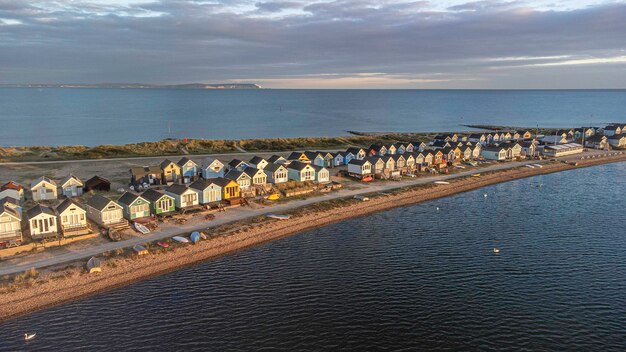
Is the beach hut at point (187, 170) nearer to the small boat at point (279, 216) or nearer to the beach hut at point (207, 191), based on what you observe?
the beach hut at point (207, 191)

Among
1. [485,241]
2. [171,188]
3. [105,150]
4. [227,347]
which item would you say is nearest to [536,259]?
[485,241]

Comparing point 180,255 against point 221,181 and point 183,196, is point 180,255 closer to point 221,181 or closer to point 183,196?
point 183,196

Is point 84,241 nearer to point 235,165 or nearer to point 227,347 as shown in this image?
point 227,347

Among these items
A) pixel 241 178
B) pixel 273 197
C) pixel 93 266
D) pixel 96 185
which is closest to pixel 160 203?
pixel 241 178

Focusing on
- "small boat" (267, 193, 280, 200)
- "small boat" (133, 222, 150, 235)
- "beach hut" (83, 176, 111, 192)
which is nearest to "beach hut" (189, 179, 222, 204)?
"small boat" (267, 193, 280, 200)

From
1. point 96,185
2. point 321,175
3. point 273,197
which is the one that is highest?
point 321,175

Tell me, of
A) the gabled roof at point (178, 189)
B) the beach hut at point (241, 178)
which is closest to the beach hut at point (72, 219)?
the gabled roof at point (178, 189)
